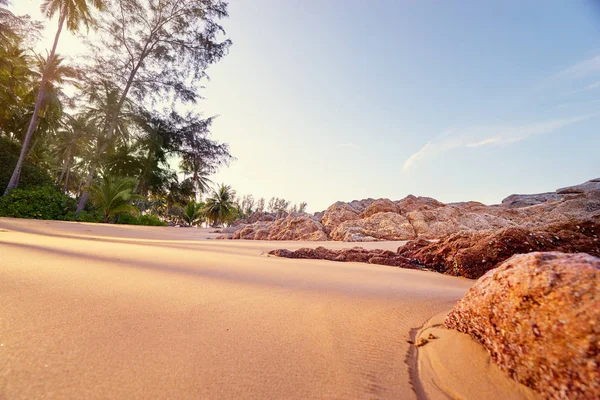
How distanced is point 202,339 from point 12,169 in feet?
69.1

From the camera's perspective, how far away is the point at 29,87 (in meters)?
16.9

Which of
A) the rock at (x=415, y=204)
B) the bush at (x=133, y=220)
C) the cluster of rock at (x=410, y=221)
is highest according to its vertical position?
the rock at (x=415, y=204)

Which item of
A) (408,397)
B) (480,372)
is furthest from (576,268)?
(408,397)

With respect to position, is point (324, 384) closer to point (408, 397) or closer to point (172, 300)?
point (408, 397)

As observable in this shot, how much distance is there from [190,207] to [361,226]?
840 inches

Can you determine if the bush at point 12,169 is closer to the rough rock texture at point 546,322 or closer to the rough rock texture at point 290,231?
the rough rock texture at point 290,231

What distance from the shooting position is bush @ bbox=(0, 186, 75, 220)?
10547mm

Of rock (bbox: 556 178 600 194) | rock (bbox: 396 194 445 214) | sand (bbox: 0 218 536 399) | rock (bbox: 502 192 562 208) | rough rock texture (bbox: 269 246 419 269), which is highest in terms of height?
rock (bbox: 556 178 600 194)

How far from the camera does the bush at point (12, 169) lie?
46.9 ft

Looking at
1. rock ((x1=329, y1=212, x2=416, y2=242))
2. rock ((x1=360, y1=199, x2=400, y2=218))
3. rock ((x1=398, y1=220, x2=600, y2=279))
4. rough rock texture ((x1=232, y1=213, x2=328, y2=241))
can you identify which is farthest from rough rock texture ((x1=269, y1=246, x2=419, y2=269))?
rock ((x1=360, y1=199, x2=400, y2=218))

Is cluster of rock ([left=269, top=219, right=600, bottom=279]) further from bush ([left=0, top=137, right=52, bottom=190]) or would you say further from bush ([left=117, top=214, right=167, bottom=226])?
bush ([left=0, top=137, right=52, bottom=190])

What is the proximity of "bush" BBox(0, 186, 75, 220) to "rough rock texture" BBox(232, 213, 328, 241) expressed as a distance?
9317 millimetres

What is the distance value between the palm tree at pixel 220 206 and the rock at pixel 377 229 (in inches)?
817

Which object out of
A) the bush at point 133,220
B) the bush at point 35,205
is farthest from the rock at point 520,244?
the bush at point 133,220
